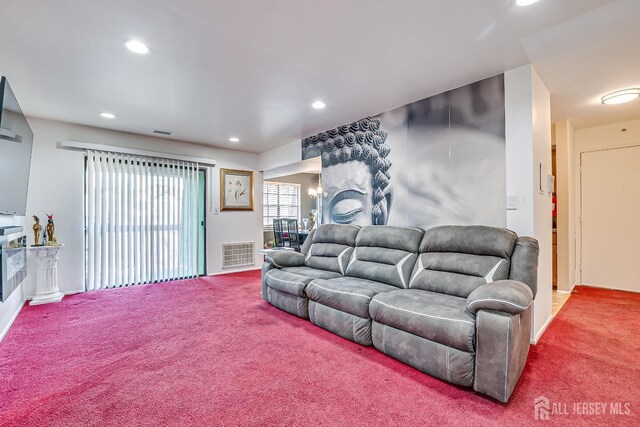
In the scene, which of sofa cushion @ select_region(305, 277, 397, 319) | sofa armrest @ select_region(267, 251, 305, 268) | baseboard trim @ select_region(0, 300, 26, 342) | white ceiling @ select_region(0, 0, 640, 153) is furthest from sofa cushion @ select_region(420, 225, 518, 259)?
baseboard trim @ select_region(0, 300, 26, 342)

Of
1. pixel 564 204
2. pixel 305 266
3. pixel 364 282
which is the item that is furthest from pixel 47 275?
pixel 564 204

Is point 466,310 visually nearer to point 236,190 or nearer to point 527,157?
point 527,157

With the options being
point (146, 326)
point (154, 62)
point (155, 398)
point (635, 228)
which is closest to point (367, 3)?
point (154, 62)

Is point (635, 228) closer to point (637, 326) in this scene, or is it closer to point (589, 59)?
point (637, 326)

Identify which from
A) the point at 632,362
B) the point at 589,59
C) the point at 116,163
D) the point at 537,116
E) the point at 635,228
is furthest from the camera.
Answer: the point at 116,163

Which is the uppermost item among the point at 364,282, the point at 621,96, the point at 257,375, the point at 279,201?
the point at 621,96

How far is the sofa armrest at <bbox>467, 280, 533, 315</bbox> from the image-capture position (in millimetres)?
1675

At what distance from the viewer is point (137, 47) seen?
2.26m

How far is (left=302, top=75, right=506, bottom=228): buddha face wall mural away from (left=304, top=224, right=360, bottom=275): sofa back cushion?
50 cm

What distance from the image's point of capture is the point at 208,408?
1706 millimetres

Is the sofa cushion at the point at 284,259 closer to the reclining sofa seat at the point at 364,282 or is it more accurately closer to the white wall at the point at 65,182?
the reclining sofa seat at the point at 364,282

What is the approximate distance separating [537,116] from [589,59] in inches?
20.0

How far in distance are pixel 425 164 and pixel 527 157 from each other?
100cm

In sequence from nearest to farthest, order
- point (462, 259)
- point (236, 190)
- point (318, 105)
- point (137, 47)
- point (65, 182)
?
1. point (137, 47)
2. point (462, 259)
3. point (318, 105)
4. point (65, 182)
5. point (236, 190)
